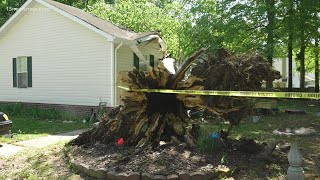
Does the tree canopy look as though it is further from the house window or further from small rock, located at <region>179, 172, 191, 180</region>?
small rock, located at <region>179, 172, 191, 180</region>

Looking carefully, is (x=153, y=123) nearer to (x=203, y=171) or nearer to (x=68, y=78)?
(x=203, y=171)

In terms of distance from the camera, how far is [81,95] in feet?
44.8

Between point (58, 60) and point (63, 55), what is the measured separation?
14.1 inches

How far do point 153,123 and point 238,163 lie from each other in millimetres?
1888

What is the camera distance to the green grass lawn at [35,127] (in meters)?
9.42

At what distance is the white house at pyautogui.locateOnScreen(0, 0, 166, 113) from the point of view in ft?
42.5

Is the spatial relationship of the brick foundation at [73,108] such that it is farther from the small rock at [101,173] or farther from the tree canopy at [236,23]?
the small rock at [101,173]

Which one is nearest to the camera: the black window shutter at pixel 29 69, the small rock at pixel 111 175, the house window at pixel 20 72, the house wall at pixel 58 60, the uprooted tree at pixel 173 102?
the small rock at pixel 111 175

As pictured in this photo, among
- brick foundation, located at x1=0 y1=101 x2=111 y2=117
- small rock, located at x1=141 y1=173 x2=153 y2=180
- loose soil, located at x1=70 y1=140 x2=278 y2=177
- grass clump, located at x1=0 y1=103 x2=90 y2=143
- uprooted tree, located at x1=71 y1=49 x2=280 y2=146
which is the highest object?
uprooted tree, located at x1=71 y1=49 x2=280 y2=146

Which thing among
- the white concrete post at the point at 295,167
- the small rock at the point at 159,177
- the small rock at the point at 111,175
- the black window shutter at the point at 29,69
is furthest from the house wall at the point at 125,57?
the white concrete post at the point at 295,167

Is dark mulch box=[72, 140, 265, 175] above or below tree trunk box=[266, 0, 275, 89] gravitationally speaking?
below

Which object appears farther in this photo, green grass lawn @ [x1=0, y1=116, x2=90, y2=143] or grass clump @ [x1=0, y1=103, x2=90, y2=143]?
grass clump @ [x1=0, y1=103, x2=90, y2=143]

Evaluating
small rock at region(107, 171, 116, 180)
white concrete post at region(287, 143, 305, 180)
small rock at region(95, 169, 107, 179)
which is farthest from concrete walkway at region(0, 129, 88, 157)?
white concrete post at region(287, 143, 305, 180)

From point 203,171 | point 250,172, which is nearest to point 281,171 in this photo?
point 250,172
